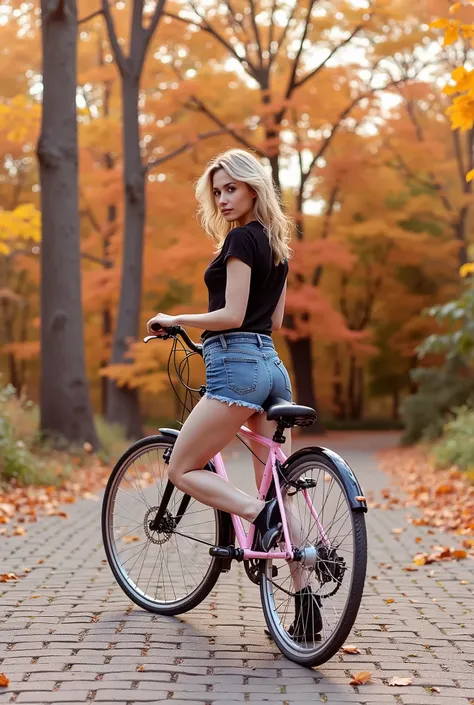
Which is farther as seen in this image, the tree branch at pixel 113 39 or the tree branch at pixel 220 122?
the tree branch at pixel 220 122

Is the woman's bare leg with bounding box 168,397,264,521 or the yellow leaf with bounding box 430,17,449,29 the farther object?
the yellow leaf with bounding box 430,17,449,29

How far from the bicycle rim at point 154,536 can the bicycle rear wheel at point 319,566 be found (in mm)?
663

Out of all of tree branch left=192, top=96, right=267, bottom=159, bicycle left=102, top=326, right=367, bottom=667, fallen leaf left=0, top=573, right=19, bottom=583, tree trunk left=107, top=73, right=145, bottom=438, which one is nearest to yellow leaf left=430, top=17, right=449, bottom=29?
bicycle left=102, top=326, right=367, bottom=667

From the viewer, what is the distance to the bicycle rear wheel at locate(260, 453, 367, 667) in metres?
3.73

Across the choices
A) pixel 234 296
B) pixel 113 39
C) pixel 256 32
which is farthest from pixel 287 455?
pixel 256 32

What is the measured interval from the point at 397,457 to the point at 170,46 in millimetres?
10910

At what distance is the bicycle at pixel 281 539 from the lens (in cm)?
385

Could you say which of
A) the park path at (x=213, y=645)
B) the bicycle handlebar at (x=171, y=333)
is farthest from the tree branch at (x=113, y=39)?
the bicycle handlebar at (x=171, y=333)

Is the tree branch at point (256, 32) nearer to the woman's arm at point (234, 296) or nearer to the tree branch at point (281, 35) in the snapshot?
the tree branch at point (281, 35)

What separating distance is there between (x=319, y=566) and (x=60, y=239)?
10.8 m

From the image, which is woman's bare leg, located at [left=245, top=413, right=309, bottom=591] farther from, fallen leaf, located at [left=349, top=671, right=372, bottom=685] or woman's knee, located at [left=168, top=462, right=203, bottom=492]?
fallen leaf, located at [left=349, top=671, right=372, bottom=685]

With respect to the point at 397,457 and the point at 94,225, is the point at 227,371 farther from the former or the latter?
the point at 94,225

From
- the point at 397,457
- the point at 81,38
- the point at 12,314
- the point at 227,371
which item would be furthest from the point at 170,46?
the point at 227,371

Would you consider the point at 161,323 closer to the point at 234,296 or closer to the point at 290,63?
the point at 234,296
